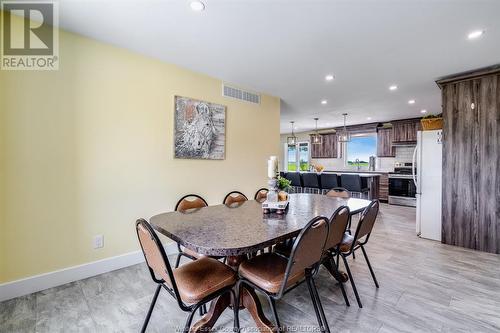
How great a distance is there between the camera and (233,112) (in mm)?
3654

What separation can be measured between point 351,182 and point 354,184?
8cm

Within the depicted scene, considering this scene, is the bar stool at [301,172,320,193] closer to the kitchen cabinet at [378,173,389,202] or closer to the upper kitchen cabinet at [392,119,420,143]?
the kitchen cabinet at [378,173,389,202]

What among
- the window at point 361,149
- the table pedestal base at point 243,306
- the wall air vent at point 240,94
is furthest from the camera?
the window at point 361,149

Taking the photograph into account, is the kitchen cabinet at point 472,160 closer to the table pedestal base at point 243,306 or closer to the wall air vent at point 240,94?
the wall air vent at point 240,94

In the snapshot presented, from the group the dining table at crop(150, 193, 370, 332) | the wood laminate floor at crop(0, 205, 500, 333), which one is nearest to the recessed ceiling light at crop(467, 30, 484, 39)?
the dining table at crop(150, 193, 370, 332)

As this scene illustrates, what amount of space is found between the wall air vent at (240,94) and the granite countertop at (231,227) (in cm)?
211

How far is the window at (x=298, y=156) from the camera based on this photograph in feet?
30.2

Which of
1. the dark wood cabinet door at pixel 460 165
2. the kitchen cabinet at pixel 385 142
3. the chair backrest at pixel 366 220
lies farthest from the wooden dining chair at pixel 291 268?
the kitchen cabinet at pixel 385 142

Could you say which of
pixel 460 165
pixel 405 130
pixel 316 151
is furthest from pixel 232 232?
pixel 316 151

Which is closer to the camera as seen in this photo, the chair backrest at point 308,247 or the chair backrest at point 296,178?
the chair backrest at point 308,247

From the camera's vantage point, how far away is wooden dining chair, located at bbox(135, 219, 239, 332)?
3.92ft

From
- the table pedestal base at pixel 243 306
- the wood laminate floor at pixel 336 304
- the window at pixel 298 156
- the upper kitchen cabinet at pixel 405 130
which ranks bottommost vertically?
the wood laminate floor at pixel 336 304

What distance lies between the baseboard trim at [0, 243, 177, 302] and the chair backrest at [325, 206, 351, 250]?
2.23 meters

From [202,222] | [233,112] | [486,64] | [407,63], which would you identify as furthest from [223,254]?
[486,64]
